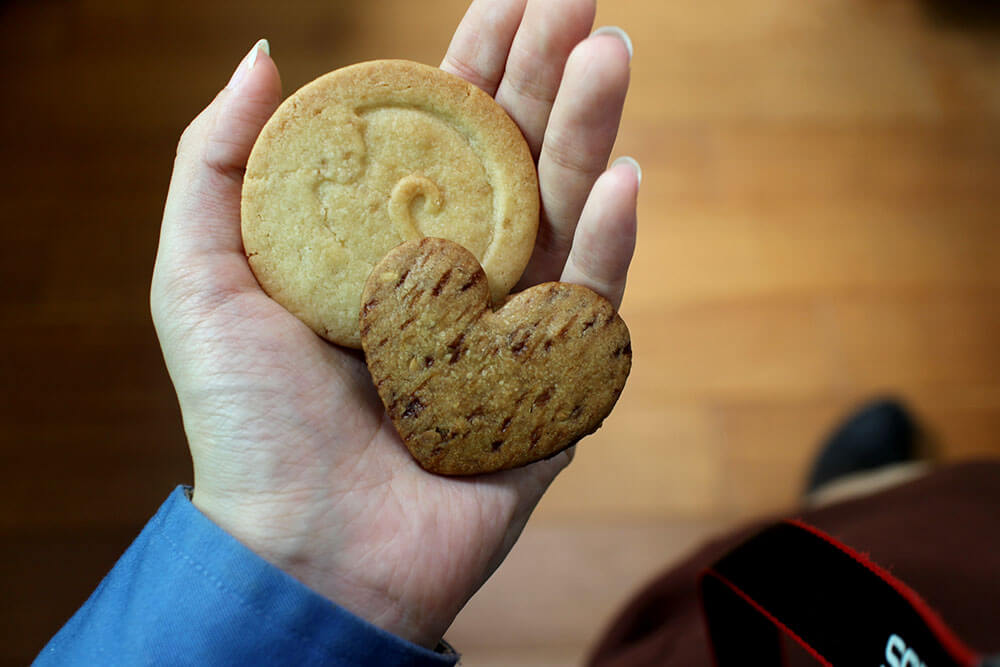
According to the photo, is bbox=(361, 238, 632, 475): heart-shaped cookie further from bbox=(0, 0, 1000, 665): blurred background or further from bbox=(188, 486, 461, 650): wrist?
bbox=(0, 0, 1000, 665): blurred background

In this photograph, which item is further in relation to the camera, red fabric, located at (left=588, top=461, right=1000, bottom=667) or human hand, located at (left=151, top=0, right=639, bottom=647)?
red fabric, located at (left=588, top=461, right=1000, bottom=667)

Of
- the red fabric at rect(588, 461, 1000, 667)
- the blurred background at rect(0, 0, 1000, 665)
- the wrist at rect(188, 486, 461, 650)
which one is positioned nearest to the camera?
the wrist at rect(188, 486, 461, 650)

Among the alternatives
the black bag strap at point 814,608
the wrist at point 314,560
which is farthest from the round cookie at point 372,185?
the black bag strap at point 814,608

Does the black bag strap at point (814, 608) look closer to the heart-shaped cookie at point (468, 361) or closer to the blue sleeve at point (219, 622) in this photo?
the heart-shaped cookie at point (468, 361)

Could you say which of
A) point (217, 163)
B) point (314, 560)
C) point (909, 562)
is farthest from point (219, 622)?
point (909, 562)

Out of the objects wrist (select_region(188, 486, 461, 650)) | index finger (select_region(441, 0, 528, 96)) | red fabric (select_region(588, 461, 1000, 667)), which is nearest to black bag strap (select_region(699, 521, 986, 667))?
red fabric (select_region(588, 461, 1000, 667))

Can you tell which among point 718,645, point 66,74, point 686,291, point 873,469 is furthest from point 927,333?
point 66,74

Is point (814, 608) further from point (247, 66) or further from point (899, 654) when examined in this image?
point (247, 66)
